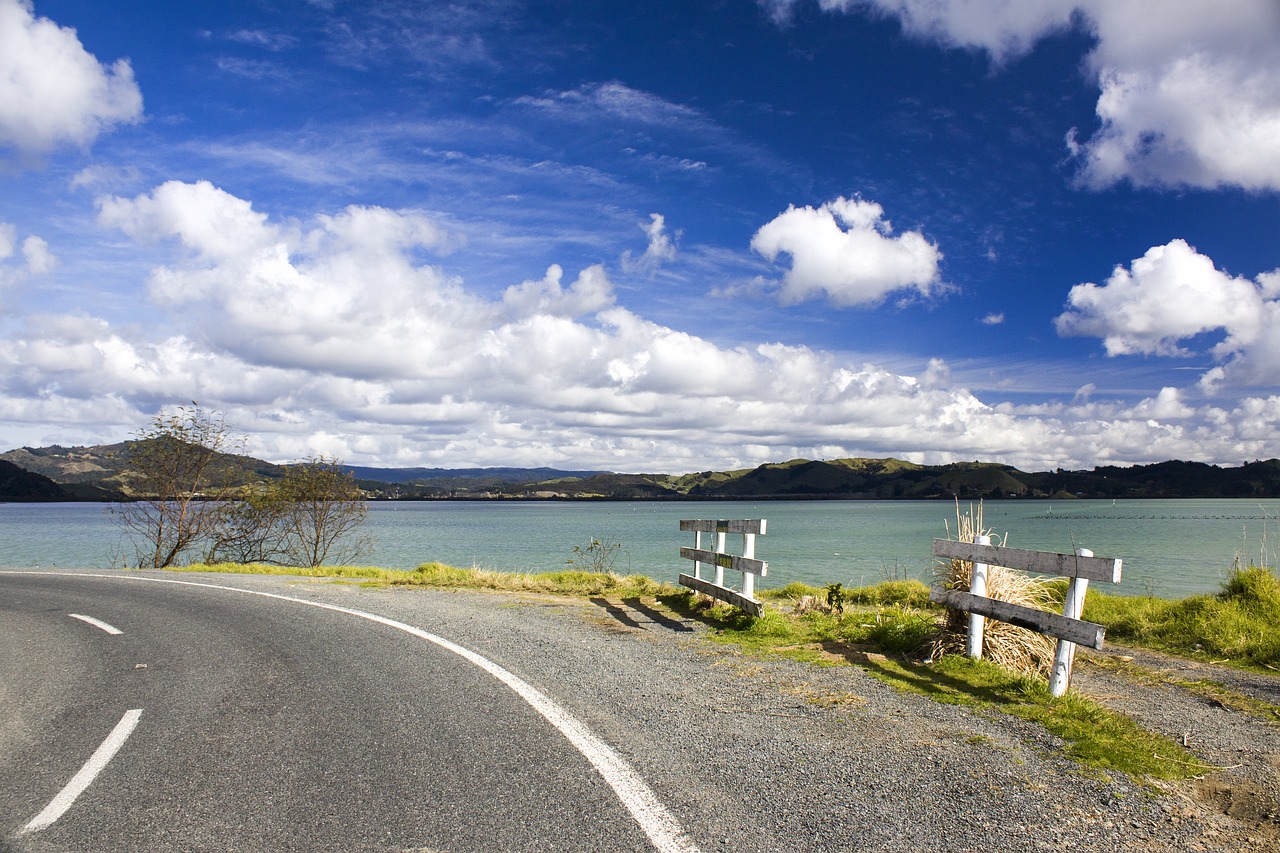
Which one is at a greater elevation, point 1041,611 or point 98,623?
point 1041,611

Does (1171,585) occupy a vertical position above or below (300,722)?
below

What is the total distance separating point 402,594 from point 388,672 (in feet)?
25.5

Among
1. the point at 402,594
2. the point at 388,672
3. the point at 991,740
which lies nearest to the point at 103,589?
the point at 402,594

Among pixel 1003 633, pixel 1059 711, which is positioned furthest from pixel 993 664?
pixel 1059 711

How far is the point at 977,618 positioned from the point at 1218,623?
546 cm

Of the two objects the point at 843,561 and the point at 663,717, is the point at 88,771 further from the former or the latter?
the point at 843,561

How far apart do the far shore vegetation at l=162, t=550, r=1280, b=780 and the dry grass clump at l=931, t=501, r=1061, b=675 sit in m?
0.21

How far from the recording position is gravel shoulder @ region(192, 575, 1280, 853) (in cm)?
407

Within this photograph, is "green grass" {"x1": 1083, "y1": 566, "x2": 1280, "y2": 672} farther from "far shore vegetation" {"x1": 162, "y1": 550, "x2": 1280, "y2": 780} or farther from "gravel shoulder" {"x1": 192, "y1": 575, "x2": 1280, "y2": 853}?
"gravel shoulder" {"x1": 192, "y1": 575, "x2": 1280, "y2": 853}

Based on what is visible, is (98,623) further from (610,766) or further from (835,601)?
(835,601)

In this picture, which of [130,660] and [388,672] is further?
[130,660]

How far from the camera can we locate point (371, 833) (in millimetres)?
3998

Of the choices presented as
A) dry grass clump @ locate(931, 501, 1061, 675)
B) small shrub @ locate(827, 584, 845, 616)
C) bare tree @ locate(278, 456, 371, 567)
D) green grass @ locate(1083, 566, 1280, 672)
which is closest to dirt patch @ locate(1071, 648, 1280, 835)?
dry grass clump @ locate(931, 501, 1061, 675)

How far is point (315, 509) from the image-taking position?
29641mm
